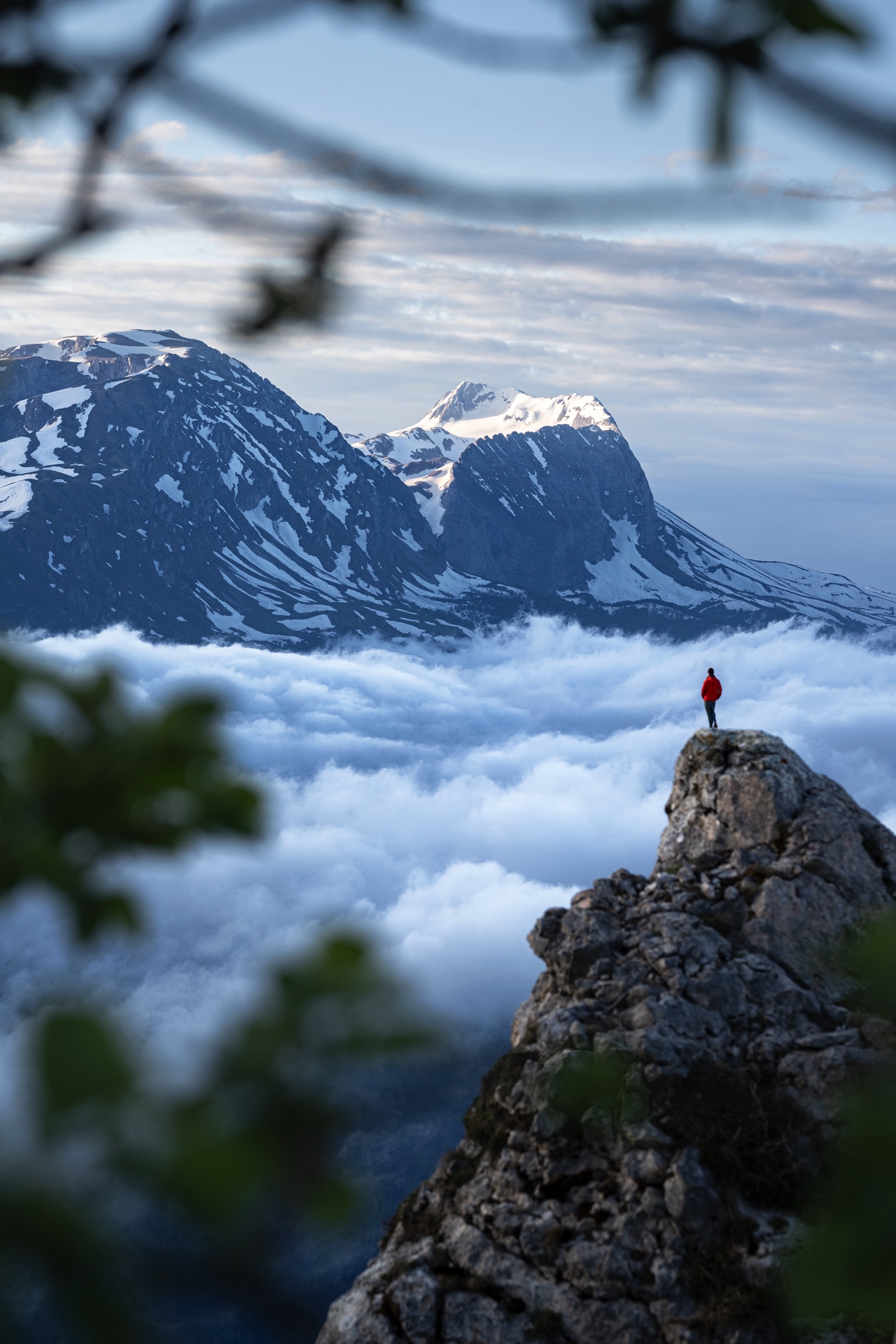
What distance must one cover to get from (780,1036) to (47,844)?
2336cm

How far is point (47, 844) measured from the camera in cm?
249

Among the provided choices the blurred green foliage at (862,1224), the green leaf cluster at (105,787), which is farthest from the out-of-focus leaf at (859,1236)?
the green leaf cluster at (105,787)

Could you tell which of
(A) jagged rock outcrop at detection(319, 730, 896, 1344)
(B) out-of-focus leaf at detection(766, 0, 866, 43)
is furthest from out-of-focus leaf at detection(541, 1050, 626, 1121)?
(A) jagged rock outcrop at detection(319, 730, 896, 1344)

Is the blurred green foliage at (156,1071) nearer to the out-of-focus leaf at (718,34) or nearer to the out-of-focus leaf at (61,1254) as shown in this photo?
the out-of-focus leaf at (61,1254)

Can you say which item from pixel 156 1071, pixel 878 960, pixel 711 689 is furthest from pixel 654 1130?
pixel 156 1071

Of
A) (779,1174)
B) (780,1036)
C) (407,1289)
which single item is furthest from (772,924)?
(407,1289)

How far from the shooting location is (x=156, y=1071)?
2139 millimetres

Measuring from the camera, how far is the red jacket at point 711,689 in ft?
121

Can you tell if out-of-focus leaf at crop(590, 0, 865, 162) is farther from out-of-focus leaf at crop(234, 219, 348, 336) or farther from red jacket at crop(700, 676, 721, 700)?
red jacket at crop(700, 676, 721, 700)

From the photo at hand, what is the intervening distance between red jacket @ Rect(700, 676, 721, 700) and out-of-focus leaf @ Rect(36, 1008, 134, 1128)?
35.9 meters

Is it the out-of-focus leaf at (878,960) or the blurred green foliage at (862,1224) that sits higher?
the out-of-focus leaf at (878,960)

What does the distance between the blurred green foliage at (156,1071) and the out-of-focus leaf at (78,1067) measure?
0.10m

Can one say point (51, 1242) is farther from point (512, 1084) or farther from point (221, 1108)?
point (512, 1084)

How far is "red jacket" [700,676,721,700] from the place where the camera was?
121 ft
